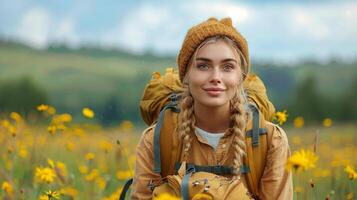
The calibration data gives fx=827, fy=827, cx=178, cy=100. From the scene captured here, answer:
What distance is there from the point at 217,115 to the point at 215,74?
0.86 ft

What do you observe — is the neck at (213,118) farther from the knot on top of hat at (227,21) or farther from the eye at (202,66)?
the knot on top of hat at (227,21)

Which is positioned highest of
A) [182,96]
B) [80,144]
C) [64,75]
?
[182,96]

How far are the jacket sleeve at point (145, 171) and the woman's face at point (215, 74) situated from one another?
38 centimetres

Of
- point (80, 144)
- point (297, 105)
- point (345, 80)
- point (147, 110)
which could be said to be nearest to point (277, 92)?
point (345, 80)

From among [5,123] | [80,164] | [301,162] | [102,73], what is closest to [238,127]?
[301,162]

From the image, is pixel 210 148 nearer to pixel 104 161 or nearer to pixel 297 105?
pixel 104 161

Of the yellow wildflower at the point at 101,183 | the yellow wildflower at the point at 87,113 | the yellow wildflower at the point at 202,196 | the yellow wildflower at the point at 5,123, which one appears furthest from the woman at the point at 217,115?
the yellow wildflower at the point at 5,123

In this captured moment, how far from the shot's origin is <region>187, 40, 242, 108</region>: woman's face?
4160 millimetres

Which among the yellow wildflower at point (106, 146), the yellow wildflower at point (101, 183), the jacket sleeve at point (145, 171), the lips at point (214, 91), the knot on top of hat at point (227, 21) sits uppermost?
the knot on top of hat at point (227, 21)

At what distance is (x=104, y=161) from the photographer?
7988mm

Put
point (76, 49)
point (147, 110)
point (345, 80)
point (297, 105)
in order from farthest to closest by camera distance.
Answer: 1. point (76, 49)
2. point (345, 80)
3. point (297, 105)
4. point (147, 110)

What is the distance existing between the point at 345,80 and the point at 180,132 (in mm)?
73440

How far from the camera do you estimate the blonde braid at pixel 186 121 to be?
425 cm

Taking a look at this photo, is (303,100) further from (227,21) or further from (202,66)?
(202,66)
